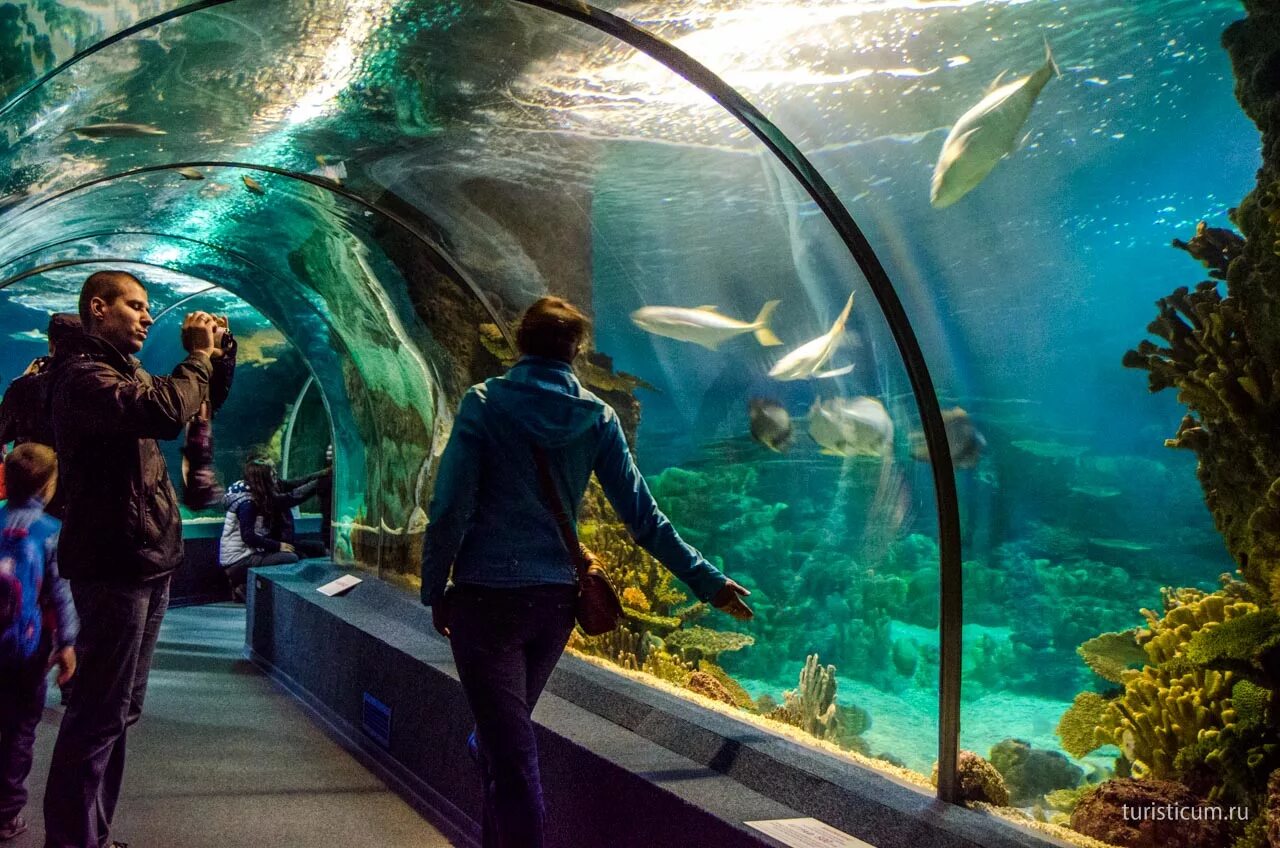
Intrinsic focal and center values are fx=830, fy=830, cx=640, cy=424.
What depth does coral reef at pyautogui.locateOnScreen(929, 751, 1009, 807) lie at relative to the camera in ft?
9.48

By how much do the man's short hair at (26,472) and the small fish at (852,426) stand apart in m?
3.95

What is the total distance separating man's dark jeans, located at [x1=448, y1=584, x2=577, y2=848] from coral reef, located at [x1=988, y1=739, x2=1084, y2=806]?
2822mm

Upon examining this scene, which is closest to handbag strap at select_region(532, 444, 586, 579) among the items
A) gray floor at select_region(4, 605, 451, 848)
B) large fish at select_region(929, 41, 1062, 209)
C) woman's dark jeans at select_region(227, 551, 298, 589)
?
gray floor at select_region(4, 605, 451, 848)

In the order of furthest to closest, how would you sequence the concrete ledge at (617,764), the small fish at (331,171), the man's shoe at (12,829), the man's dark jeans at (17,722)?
1. the small fish at (331,171)
2. the man's shoe at (12,829)
3. the man's dark jeans at (17,722)
4. the concrete ledge at (617,764)

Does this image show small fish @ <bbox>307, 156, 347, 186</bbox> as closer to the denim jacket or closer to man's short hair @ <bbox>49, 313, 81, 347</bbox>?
man's short hair @ <bbox>49, 313, 81, 347</bbox>

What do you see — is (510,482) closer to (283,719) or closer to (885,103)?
(885,103)

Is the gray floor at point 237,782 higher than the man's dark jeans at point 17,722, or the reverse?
the man's dark jeans at point 17,722

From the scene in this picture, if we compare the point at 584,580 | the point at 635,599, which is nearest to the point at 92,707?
the point at 584,580

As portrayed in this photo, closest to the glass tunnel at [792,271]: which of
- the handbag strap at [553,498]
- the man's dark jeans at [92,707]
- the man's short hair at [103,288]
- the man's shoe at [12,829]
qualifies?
the man's short hair at [103,288]

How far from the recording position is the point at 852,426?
498 cm

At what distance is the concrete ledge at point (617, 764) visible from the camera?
269 centimetres

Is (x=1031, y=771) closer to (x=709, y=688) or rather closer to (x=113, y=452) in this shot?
(x=709, y=688)

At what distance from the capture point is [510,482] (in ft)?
8.22

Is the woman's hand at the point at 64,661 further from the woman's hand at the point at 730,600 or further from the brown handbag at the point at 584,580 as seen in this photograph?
the woman's hand at the point at 730,600
